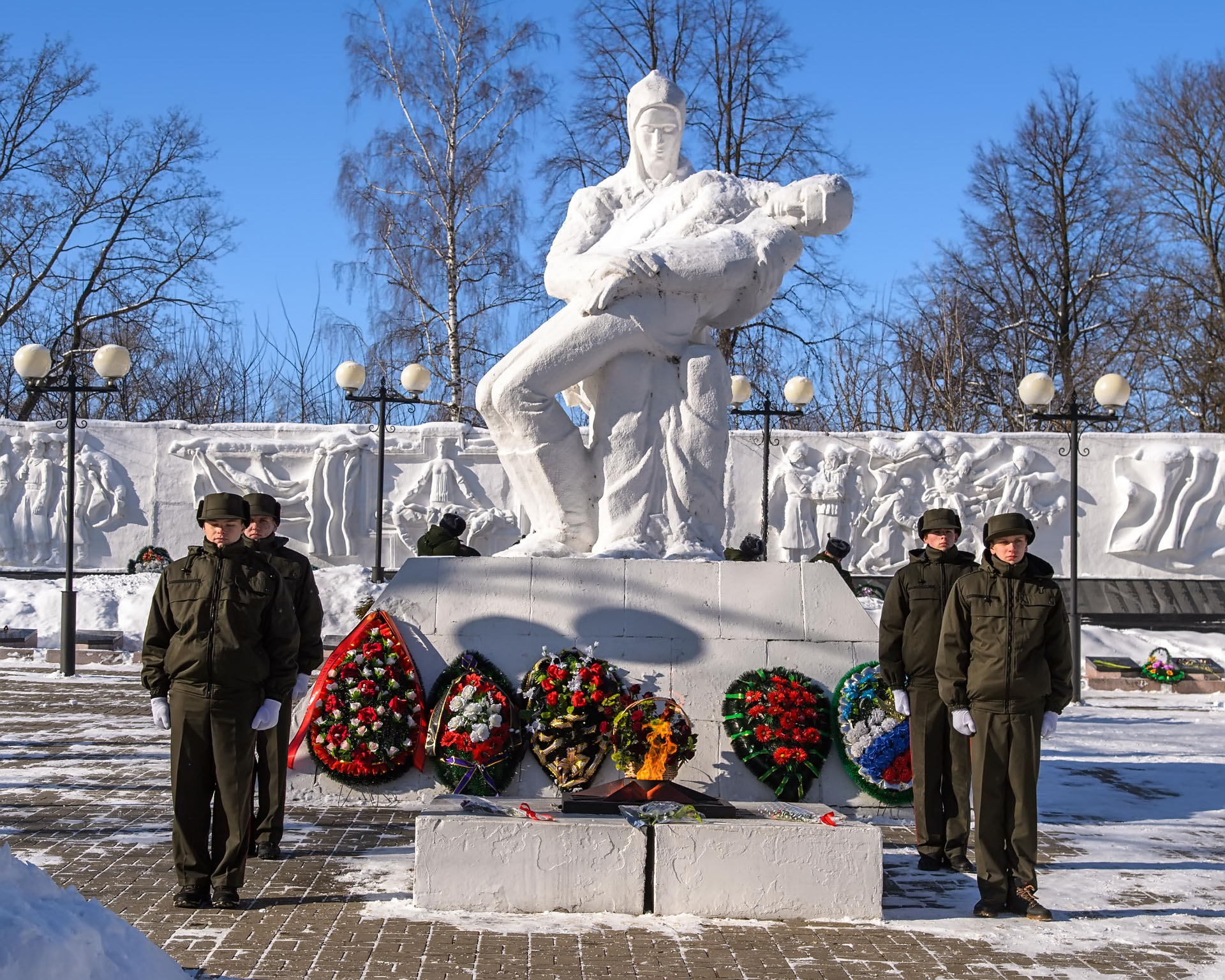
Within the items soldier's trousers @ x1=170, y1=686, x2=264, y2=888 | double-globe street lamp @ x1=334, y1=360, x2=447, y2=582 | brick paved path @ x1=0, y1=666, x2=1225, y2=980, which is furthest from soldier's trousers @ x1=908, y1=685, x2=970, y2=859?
double-globe street lamp @ x1=334, y1=360, x2=447, y2=582

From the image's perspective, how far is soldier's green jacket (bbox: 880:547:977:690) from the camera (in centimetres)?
573

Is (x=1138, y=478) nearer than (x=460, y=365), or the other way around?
(x=1138, y=478)

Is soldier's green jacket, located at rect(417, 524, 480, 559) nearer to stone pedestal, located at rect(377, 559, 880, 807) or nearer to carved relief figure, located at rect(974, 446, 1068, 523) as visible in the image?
stone pedestal, located at rect(377, 559, 880, 807)

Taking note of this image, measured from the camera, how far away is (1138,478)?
59.4 feet

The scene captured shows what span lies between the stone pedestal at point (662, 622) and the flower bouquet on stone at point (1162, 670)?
9281mm

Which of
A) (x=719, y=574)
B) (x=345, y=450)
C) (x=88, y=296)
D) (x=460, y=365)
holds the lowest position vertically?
(x=719, y=574)

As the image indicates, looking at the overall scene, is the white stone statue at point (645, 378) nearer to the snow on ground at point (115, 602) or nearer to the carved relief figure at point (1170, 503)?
the snow on ground at point (115, 602)

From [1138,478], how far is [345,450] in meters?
11.0

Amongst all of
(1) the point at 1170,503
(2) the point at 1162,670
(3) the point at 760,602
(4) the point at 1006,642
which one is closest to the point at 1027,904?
(4) the point at 1006,642

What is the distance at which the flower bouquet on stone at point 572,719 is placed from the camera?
20.7 feet

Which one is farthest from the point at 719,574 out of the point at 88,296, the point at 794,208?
the point at 88,296

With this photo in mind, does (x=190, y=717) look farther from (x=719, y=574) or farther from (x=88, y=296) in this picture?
(x=88, y=296)

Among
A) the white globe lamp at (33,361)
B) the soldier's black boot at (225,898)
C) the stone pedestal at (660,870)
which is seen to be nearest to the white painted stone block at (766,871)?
the stone pedestal at (660,870)

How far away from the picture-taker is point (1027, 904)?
4773 mm
